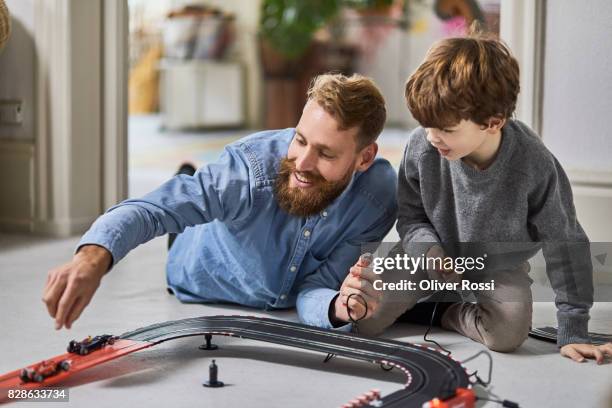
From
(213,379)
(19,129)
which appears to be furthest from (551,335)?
(19,129)

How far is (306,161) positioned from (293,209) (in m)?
0.13

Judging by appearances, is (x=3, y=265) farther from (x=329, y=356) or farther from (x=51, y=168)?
(x=329, y=356)

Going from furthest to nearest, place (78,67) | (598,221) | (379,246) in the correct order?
1. (78,67)
2. (598,221)
3. (379,246)

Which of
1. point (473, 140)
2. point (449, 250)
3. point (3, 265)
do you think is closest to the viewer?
point (473, 140)

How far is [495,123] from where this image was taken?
1716 mm

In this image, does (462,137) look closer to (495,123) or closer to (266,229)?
(495,123)

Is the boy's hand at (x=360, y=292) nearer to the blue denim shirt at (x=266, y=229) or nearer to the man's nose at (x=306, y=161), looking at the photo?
the blue denim shirt at (x=266, y=229)

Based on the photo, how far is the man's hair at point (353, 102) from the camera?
6.03 feet

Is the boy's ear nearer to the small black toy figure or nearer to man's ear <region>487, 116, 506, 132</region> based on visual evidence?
man's ear <region>487, 116, 506, 132</region>

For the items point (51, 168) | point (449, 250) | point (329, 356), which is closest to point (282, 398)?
point (329, 356)

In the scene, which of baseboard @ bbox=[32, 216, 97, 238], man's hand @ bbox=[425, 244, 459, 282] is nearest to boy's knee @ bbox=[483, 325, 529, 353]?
man's hand @ bbox=[425, 244, 459, 282]

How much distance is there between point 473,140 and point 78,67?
1.80 metres

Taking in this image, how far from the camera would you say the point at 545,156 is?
1.77 meters

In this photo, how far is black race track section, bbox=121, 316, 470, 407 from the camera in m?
1.45
